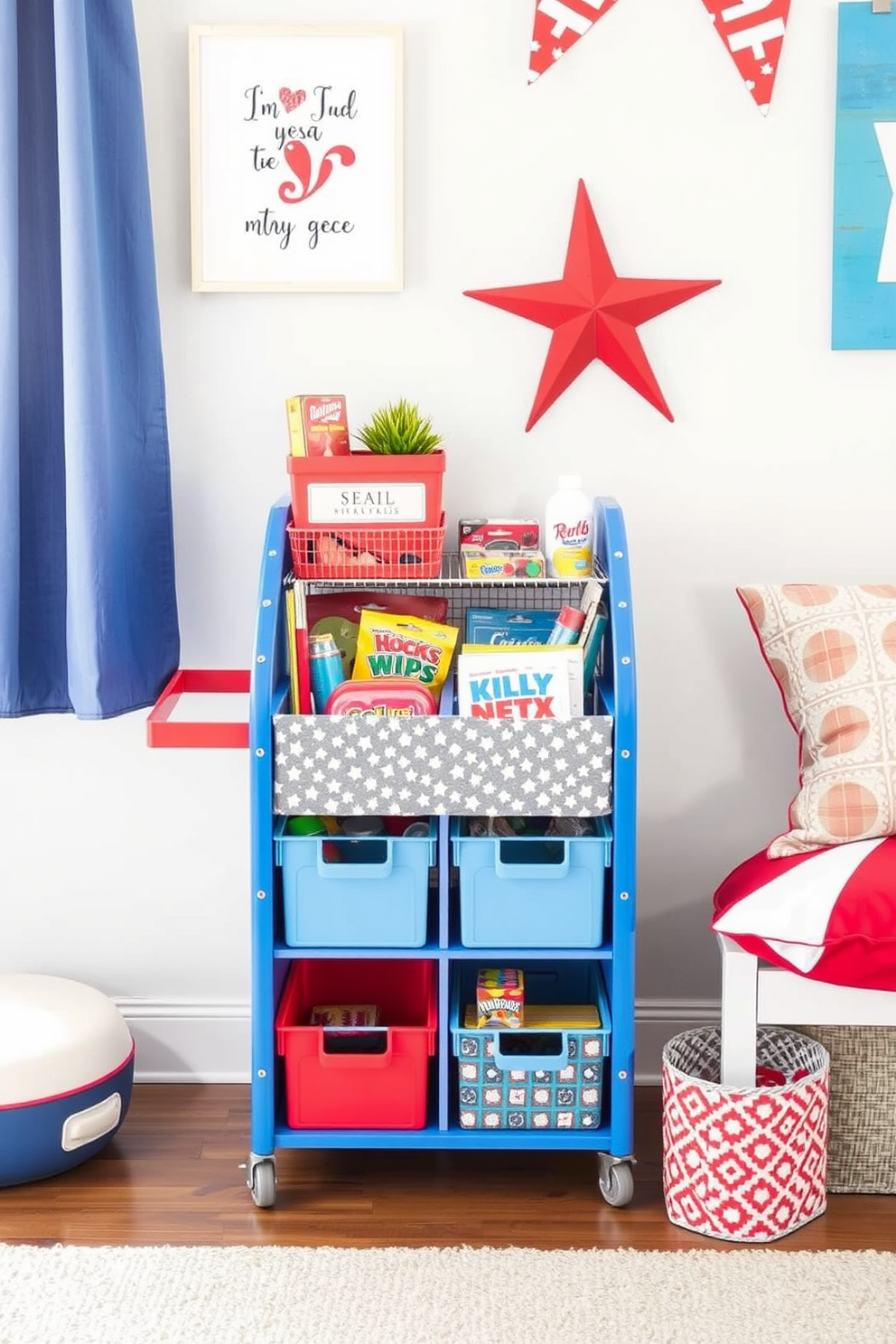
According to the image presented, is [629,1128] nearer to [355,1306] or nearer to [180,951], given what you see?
[355,1306]

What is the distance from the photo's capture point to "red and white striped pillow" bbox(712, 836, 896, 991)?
178 centimetres

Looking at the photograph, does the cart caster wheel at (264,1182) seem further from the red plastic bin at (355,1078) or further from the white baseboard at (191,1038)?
the white baseboard at (191,1038)

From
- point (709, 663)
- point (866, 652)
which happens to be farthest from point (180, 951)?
point (866, 652)

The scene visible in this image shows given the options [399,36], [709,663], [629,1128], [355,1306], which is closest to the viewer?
[355,1306]

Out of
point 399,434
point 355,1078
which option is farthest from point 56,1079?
point 399,434

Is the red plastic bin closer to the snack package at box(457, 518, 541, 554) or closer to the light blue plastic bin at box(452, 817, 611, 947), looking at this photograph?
the light blue plastic bin at box(452, 817, 611, 947)


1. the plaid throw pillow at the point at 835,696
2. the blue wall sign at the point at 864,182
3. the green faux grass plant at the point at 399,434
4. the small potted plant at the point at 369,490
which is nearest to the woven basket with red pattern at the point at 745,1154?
the plaid throw pillow at the point at 835,696

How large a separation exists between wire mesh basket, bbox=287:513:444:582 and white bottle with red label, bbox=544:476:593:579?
0.61 feet

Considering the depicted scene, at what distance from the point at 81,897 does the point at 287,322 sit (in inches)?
42.9

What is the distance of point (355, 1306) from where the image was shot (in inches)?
68.6

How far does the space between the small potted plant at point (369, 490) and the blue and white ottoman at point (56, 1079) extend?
862 millimetres

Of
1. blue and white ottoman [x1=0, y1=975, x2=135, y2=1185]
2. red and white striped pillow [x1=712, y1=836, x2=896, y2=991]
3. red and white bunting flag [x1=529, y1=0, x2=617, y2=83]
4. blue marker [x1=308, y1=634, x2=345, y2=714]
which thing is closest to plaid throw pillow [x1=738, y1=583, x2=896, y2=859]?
red and white striped pillow [x1=712, y1=836, x2=896, y2=991]

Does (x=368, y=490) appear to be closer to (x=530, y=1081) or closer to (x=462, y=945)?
(x=462, y=945)

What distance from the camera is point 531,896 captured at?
76.4 inches
